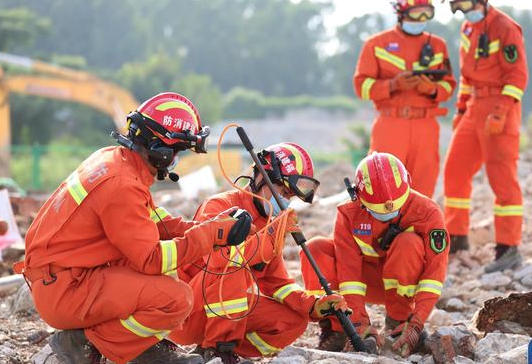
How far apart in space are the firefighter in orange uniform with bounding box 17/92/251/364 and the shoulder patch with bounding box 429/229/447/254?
58.3 inches

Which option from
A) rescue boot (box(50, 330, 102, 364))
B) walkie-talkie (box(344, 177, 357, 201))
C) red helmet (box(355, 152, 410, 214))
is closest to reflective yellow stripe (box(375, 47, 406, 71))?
red helmet (box(355, 152, 410, 214))

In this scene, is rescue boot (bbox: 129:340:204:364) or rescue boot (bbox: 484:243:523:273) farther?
rescue boot (bbox: 484:243:523:273)

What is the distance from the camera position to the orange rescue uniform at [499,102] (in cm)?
746

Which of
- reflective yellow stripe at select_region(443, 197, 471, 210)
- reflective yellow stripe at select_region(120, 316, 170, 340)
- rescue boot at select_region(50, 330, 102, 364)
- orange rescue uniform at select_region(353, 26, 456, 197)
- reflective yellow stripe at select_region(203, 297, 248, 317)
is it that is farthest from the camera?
reflective yellow stripe at select_region(443, 197, 471, 210)

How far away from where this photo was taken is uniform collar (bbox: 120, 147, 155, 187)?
4.42 metres

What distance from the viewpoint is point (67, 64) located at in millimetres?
49219

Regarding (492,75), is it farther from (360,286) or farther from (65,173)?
(65,173)

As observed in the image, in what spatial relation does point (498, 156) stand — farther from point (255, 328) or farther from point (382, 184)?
point (255, 328)

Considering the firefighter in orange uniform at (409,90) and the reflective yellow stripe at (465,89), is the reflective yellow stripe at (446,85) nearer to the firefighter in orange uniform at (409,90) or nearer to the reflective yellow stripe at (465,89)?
the firefighter in orange uniform at (409,90)

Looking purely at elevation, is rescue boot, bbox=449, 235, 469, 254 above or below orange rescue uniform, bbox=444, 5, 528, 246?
below

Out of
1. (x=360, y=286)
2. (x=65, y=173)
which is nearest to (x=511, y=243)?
(x=360, y=286)

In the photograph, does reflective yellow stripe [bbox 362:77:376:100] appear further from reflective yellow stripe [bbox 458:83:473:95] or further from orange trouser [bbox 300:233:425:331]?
orange trouser [bbox 300:233:425:331]

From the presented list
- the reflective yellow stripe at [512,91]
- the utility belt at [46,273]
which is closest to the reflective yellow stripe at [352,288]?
the utility belt at [46,273]

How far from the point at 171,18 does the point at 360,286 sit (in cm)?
7139
